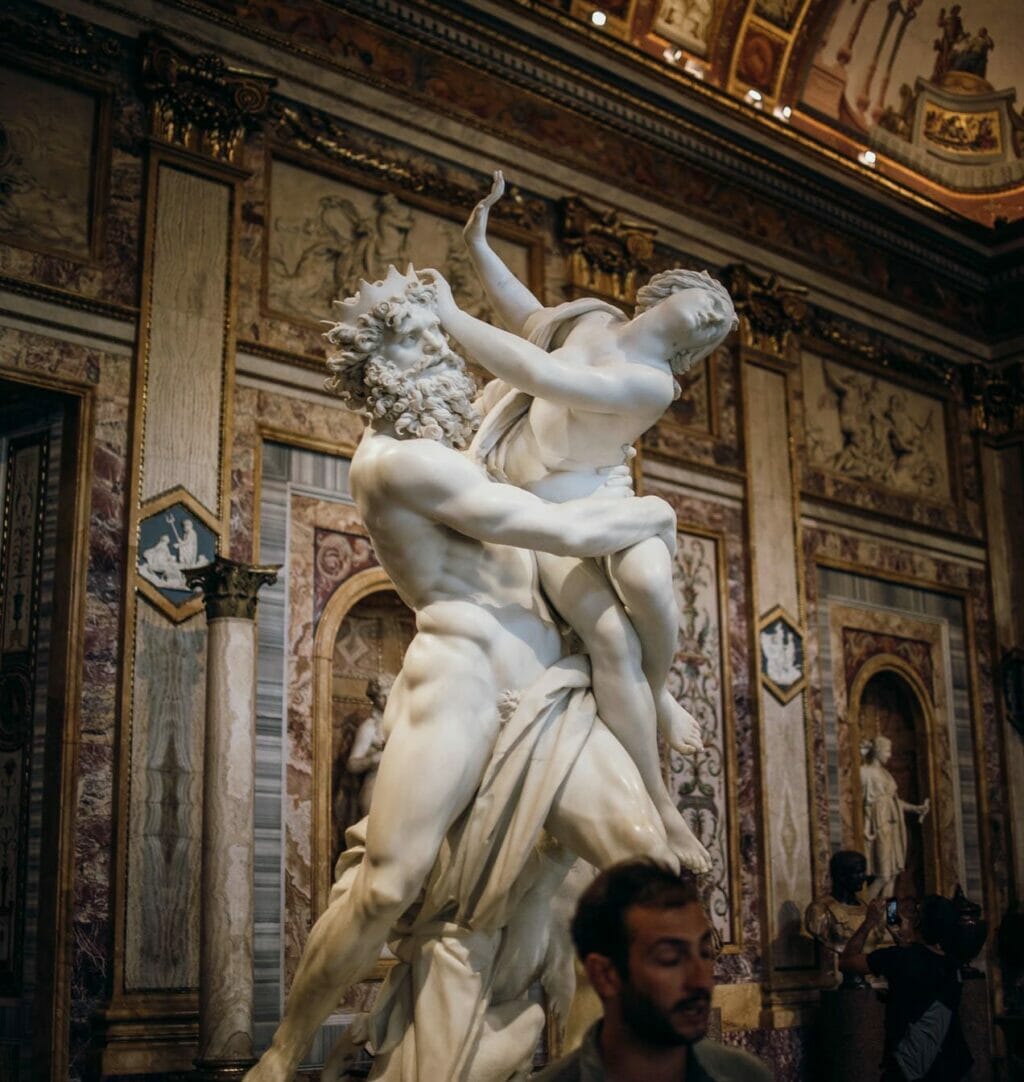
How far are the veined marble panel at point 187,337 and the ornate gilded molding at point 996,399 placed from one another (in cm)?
840

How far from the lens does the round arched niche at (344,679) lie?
8.98 metres

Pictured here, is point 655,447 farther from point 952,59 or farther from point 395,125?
point 952,59

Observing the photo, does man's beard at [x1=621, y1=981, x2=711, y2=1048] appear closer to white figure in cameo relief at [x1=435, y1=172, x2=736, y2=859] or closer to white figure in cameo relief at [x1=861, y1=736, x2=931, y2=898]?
white figure in cameo relief at [x1=435, y1=172, x2=736, y2=859]

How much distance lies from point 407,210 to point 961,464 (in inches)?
265

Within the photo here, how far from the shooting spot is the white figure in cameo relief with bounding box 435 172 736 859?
4.68 meters

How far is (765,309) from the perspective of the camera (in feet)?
42.0

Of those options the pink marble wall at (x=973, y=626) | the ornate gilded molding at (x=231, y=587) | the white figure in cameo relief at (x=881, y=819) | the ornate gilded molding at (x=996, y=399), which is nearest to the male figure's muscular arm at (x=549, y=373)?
the ornate gilded molding at (x=231, y=587)

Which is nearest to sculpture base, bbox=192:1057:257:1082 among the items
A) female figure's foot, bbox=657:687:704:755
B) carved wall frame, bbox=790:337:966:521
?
female figure's foot, bbox=657:687:704:755

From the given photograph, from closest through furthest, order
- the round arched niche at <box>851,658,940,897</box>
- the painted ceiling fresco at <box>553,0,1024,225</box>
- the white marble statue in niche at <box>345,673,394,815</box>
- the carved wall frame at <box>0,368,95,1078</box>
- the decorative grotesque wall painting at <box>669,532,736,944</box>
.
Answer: the carved wall frame at <box>0,368,95,1078</box>, the white marble statue in niche at <box>345,673,394,815</box>, the decorative grotesque wall painting at <box>669,532,736,944</box>, the painted ceiling fresco at <box>553,0,1024,225</box>, the round arched niche at <box>851,658,940,897</box>

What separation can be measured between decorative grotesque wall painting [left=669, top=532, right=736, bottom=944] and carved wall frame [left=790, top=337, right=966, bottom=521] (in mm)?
1594

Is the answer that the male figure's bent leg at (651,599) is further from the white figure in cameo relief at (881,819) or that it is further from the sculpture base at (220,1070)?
the white figure in cameo relief at (881,819)

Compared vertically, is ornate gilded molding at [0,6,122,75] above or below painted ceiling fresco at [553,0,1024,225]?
below

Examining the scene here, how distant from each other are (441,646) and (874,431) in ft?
32.9

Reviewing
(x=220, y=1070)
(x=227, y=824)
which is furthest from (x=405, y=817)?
(x=220, y=1070)
